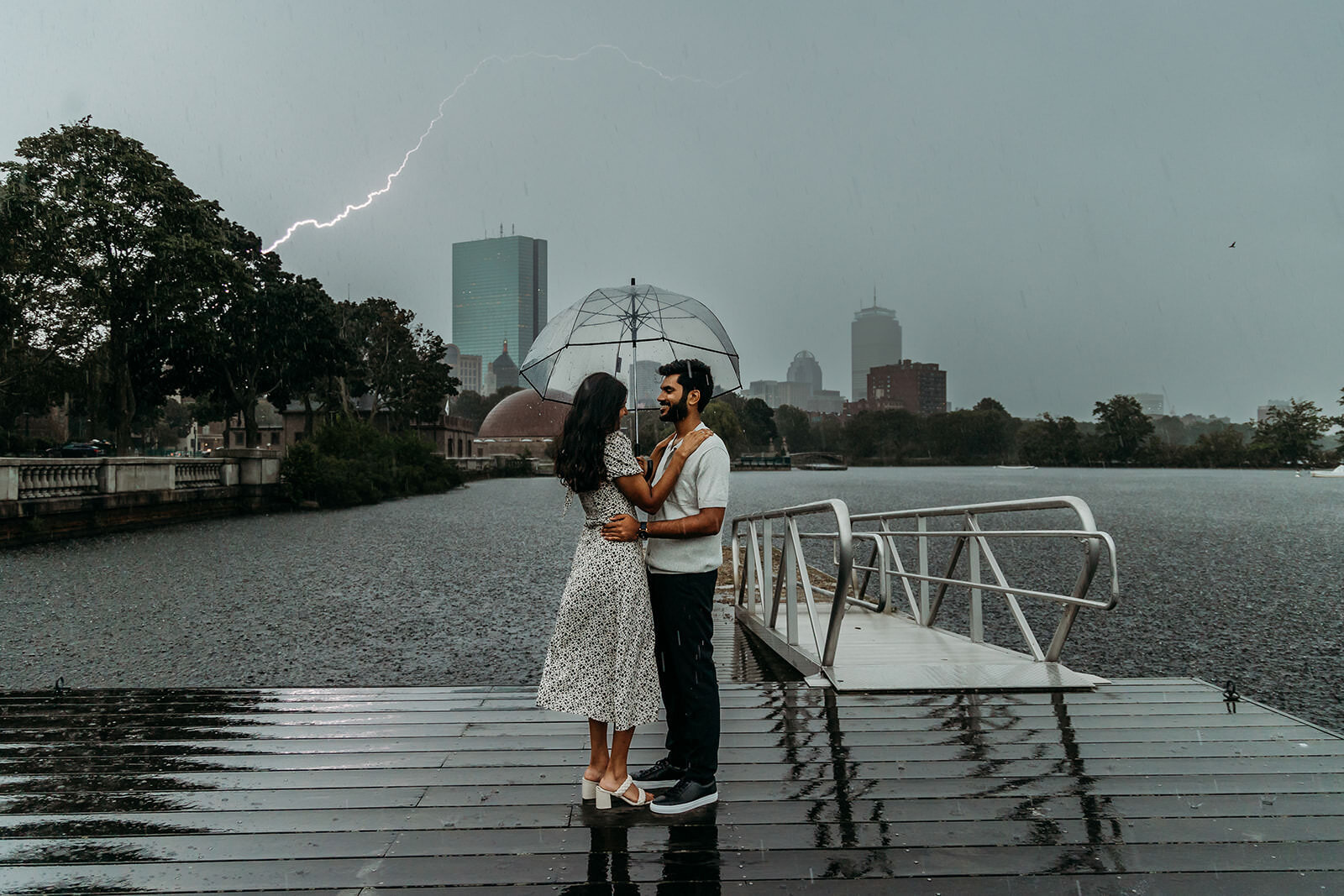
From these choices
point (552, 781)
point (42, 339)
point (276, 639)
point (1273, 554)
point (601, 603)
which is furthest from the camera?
point (42, 339)

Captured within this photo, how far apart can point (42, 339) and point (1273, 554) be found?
39.9m

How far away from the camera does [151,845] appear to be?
2.71 meters

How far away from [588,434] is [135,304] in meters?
30.5

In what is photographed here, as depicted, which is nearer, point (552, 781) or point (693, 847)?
point (693, 847)

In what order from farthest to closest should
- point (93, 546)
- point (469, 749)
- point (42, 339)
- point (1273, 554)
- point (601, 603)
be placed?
point (42, 339) → point (1273, 554) → point (93, 546) → point (469, 749) → point (601, 603)

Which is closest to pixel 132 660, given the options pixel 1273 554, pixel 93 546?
pixel 93 546

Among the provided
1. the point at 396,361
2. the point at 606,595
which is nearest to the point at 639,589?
the point at 606,595

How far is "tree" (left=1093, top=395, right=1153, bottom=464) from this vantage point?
111 meters

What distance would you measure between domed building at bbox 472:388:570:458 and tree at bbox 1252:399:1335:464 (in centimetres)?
9031

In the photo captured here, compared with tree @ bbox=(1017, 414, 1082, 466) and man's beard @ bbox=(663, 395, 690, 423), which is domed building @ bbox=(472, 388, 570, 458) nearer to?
tree @ bbox=(1017, 414, 1082, 466)

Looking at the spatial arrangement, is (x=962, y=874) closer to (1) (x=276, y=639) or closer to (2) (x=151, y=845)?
(2) (x=151, y=845)

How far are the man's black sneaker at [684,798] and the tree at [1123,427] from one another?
124 m

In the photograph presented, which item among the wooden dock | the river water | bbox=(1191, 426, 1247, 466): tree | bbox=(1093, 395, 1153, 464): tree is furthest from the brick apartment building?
the wooden dock

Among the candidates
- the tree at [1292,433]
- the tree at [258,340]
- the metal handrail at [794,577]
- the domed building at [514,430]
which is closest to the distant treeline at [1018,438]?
the tree at [1292,433]
